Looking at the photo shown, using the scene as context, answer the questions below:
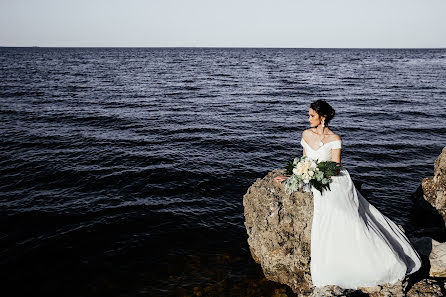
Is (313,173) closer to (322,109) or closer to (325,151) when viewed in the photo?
(325,151)

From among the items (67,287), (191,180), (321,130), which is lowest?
(67,287)

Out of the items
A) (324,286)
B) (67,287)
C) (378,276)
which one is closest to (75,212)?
(67,287)

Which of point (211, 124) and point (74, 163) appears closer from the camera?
point (74, 163)

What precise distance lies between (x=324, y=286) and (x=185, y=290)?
3278 mm

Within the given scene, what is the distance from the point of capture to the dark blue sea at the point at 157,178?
765 centimetres

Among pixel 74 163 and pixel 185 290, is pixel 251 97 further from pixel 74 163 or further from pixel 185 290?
pixel 185 290

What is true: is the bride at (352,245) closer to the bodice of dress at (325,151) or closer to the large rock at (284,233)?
the bodice of dress at (325,151)

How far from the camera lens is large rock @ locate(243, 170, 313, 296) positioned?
6.42 m

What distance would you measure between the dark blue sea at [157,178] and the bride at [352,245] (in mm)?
1786

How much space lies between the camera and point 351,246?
5367 millimetres

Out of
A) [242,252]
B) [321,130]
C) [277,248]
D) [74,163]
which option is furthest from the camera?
[74,163]

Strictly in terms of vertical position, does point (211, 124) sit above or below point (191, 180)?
above

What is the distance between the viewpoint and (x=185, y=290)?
692cm

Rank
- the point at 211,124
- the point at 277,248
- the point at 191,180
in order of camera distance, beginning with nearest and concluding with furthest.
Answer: the point at 277,248 → the point at 191,180 → the point at 211,124
